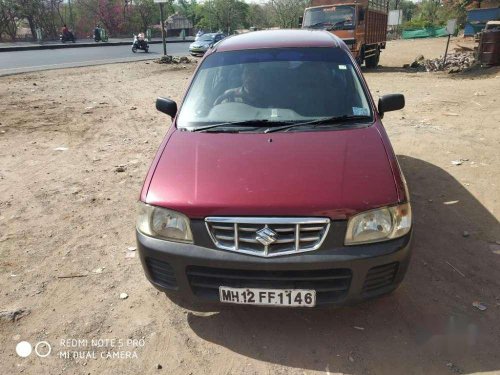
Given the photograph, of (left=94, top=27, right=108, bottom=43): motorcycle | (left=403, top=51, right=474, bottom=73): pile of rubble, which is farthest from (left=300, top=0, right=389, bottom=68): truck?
(left=94, top=27, right=108, bottom=43): motorcycle

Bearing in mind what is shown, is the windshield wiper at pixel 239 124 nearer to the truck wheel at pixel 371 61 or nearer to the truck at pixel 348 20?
the truck at pixel 348 20

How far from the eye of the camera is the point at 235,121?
3.14 meters

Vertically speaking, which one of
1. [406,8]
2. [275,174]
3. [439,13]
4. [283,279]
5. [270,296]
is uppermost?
[406,8]

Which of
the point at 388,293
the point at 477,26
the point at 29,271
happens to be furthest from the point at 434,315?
the point at 477,26

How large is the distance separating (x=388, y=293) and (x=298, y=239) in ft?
2.18

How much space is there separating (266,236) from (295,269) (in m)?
0.24

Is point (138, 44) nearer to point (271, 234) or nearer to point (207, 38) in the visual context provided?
point (207, 38)

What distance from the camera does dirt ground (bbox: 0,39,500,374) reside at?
2441 mm

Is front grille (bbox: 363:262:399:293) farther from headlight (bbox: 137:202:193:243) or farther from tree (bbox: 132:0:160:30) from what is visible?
tree (bbox: 132:0:160:30)

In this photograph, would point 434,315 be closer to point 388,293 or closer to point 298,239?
point 388,293

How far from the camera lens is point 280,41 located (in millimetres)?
3787

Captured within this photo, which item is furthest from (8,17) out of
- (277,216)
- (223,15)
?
(277,216)

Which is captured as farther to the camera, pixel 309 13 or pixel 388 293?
pixel 309 13

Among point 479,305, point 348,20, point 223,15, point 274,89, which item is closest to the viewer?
point 479,305
